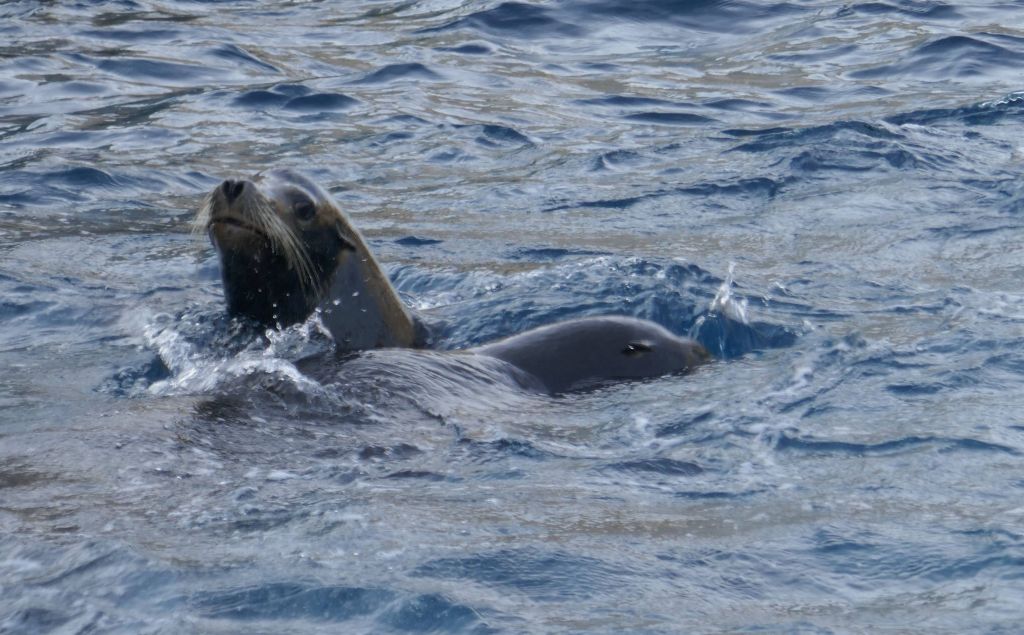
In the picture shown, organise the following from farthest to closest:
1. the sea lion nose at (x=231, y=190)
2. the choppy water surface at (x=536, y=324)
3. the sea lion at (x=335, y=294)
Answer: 1. the sea lion at (x=335, y=294)
2. the sea lion nose at (x=231, y=190)
3. the choppy water surface at (x=536, y=324)

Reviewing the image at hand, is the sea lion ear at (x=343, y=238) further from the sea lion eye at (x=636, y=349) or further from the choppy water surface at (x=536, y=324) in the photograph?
the sea lion eye at (x=636, y=349)

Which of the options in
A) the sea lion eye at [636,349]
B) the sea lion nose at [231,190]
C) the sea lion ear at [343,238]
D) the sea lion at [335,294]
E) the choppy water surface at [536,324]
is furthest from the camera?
the sea lion ear at [343,238]

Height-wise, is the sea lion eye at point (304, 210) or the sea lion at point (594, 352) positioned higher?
the sea lion eye at point (304, 210)

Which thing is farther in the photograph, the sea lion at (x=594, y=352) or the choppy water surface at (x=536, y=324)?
the sea lion at (x=594, y=352)

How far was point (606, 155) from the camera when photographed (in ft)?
35.0

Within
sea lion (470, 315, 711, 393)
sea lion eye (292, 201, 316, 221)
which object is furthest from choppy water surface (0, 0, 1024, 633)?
sea lion eye (292, 201, 316, 221)

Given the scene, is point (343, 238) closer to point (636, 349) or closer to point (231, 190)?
point (231, 190)

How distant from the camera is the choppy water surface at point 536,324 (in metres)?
3.62

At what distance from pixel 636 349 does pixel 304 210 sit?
1.49 metres

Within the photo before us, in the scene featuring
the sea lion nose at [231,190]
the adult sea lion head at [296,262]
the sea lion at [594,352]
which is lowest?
the sea lion at [594,352]

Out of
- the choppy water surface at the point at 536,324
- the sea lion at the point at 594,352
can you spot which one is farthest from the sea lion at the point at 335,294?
the choppy water surface at the point at 536,324

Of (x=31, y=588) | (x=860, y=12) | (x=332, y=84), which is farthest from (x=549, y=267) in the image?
(x=860, y=12)

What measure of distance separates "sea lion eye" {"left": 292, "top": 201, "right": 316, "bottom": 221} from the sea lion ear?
14 centimetres

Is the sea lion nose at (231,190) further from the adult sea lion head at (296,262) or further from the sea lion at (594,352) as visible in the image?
the sea lion at (594,352)
